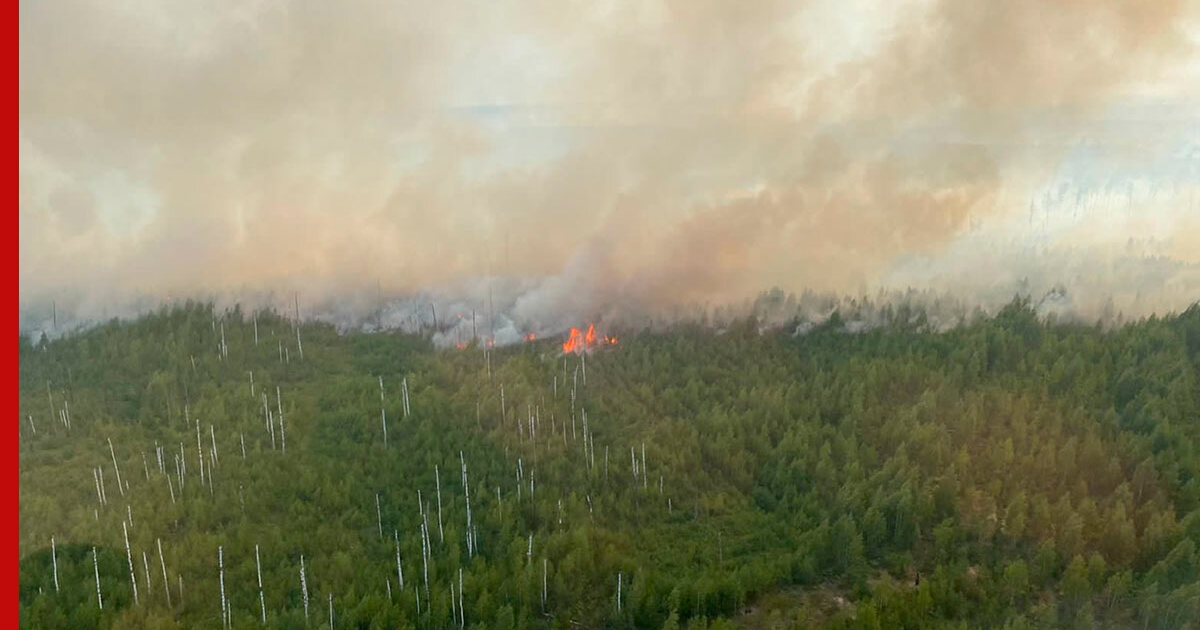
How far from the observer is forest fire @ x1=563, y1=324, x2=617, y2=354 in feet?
248

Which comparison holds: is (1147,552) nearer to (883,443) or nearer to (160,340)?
(883,443)

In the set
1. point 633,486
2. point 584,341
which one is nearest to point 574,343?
point 584,341

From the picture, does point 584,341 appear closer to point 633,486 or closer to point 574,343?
point 574,343

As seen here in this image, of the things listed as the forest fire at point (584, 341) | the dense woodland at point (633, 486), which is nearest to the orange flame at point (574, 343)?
the forest fire at point (584, 341)

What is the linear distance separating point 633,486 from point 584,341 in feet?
97.1

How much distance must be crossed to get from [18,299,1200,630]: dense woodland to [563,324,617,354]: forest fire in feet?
8.71

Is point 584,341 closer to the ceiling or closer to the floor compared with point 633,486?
closer to the ceiling

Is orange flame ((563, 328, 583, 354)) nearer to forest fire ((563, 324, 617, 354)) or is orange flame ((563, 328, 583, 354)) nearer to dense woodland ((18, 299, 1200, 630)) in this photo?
forest fire ((563, 324, 617, 354))

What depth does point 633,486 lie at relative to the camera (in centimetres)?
4969

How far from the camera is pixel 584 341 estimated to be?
77.9 metres

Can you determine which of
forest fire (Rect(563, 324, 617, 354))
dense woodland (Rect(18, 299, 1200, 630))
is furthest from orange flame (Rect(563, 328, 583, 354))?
dense woodland (Rect(18, 299, 1200, 630))

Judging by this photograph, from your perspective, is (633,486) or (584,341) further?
(584,341)

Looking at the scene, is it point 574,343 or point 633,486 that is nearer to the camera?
point 633,486

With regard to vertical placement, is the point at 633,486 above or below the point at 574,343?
below
